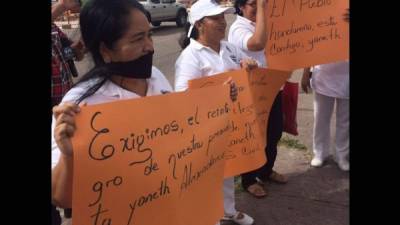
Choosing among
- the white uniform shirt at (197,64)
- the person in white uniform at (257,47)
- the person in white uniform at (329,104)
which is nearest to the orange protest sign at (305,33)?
the person in white uniform at (257,47)

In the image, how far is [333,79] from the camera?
373 centimetres

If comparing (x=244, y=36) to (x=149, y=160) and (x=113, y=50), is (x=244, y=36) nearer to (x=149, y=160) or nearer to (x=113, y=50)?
(x=113, y=50)

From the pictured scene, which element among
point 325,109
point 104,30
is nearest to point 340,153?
point 325,109

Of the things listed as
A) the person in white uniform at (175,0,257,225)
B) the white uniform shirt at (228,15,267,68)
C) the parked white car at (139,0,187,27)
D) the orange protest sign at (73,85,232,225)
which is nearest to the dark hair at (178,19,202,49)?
the person in white uniform at (175,0,257,225)

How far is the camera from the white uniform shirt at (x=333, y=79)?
3.68 metres

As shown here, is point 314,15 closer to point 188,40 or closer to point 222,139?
point 188,40

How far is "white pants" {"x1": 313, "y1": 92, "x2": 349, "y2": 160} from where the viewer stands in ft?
12.7

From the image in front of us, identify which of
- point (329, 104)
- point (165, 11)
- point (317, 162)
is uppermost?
point (329, 104)

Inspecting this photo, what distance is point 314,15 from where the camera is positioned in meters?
3.05

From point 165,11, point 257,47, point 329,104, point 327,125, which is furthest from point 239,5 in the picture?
point 165,11

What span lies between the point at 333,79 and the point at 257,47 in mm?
1192

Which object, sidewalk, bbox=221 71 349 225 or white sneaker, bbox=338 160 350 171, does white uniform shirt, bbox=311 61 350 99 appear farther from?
sidewalk, bbox=221 71 349 225

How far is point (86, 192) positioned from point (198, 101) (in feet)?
2.03

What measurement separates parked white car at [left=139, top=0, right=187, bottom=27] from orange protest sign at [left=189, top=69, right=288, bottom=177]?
15.3 meters
